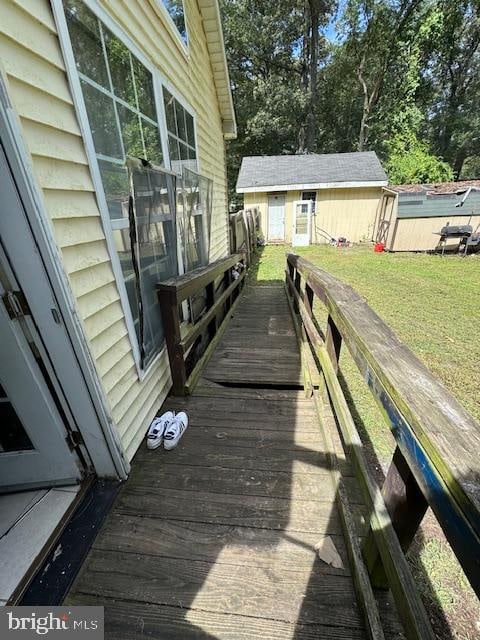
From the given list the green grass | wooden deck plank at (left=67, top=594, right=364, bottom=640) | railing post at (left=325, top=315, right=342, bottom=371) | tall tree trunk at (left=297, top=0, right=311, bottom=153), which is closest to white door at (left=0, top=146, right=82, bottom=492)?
wooden deck plank at (left=67, top=594, right=364, bottom=640)

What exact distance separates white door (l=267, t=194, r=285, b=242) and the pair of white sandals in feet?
41.7

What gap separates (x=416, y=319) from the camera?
5.19 m

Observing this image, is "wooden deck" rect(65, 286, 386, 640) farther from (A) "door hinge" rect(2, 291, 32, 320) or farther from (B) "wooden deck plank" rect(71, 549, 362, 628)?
(A) "door hinge" rect(2, 291, 32, 320)

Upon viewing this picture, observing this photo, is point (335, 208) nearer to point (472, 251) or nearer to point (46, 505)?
point (472, 251)

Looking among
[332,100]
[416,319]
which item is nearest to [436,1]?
[332,100]

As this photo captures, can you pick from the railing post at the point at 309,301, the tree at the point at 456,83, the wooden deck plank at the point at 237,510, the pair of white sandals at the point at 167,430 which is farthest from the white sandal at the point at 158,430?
the tree at the point at 456,83

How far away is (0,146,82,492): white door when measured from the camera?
128cm

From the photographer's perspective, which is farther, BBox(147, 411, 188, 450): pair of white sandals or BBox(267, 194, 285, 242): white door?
BBox(267, 194, 285, 242): white door

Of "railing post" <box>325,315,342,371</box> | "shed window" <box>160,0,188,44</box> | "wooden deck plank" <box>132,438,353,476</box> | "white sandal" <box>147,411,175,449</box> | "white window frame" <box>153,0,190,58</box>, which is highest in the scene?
"shed window" <box>160,0,188,44</box>

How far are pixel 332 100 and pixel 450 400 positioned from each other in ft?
91.2

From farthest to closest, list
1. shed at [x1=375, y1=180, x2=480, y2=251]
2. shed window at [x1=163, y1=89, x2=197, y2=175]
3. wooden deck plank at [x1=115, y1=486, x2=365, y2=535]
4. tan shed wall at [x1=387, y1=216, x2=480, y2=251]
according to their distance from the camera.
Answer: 1. tan shed wall at [x1=387, y1=216, x2=480, y2=251]
2. shed at [x1=375, y1=180, x2=480, y2=251]
3. shed window at [x1=163, y1=89, x2=197, y2=175]
4. wooden deck plank at [x1=115, y1=486, x2=365, y2=535]

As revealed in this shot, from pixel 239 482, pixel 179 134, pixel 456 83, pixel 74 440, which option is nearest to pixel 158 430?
pixel 74 440

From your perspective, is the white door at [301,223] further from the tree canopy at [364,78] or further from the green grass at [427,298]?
the tree canopy at [364,78]

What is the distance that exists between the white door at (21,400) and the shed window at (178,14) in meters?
3.12
